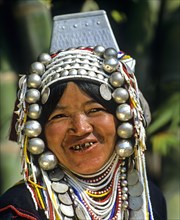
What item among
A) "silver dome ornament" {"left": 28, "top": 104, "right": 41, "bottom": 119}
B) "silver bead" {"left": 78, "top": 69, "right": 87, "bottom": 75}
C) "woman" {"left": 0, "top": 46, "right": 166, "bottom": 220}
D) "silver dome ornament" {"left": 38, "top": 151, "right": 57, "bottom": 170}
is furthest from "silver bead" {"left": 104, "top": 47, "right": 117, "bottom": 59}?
"silver dome ornament" {"left": 38, "top": 151, "right": 57, "bottom": 170}

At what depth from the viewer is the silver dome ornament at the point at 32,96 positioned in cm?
297

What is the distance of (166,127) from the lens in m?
5.31

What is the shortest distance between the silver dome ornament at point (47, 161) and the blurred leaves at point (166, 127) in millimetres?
2130

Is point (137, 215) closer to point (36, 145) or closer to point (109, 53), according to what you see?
point (36, 145)

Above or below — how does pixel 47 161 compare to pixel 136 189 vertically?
above

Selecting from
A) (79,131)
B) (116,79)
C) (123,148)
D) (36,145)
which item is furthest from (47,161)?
(116,79)

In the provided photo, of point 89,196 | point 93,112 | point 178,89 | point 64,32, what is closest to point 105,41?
point 64,32

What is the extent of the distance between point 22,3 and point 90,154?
2847 mm

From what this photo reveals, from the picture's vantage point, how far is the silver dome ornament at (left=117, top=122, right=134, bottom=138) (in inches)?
117

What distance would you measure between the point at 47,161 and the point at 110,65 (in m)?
Answer: 0.42

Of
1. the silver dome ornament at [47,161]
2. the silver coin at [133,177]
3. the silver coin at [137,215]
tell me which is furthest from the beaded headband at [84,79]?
the silver coin at [137,215]

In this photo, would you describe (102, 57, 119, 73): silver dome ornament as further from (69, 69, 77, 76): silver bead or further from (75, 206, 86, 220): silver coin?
(75, 206, 86, 220): silver coin

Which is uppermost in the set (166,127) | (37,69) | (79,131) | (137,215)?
(37,69)

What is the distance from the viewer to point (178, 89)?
17.9 ft
